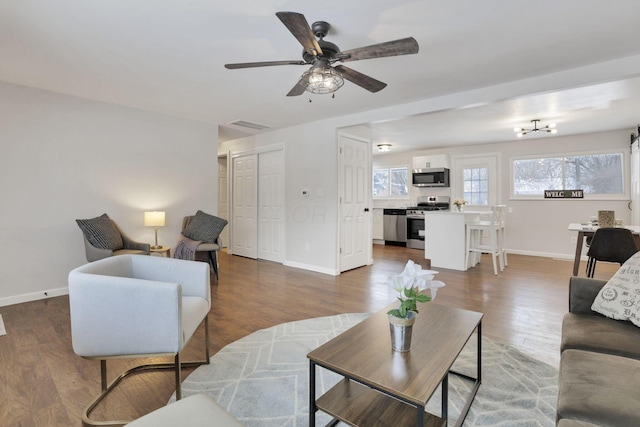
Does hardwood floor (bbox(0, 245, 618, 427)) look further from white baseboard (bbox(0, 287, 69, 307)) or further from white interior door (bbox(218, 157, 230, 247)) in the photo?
white interior door (bbox(218, 157, 230, 247))

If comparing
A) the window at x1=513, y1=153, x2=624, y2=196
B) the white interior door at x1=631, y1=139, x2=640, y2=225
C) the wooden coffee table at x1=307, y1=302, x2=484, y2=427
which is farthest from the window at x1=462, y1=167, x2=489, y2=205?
the wooden coffee table at x1=307, y1=302, x2=484, y2=427

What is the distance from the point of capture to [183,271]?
7.00 ft

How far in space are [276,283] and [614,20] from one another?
160 inches

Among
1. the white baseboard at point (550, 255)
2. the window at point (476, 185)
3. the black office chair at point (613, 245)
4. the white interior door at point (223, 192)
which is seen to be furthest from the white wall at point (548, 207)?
the white interior door at point (223, 192)

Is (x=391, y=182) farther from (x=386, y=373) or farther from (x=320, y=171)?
(x=386, y=373)

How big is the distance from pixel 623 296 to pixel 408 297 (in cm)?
130

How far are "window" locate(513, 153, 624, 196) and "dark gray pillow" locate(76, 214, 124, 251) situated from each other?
7.06 meters

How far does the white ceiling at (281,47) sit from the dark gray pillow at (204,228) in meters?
1.55

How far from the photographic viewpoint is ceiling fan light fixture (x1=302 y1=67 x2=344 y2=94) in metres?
2.19

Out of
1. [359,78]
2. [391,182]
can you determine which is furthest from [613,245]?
[391,182]

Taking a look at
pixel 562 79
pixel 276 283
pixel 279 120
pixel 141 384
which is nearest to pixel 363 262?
pixel 276 283

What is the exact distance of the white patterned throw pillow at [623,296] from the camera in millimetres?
1642

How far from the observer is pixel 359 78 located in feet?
7.88

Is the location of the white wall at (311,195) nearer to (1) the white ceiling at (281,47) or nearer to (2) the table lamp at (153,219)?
(1) the white ceiling at (281,47)
